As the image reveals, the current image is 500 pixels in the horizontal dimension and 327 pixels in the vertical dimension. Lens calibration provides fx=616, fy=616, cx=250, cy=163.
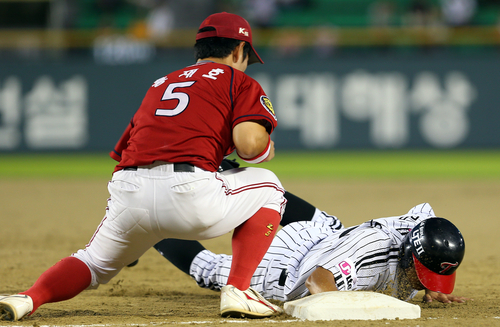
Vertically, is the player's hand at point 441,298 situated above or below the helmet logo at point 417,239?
below

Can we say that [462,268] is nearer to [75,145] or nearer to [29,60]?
[75,145]

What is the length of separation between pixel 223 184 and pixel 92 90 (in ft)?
35.2

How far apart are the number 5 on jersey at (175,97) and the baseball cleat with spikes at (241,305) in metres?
0.91

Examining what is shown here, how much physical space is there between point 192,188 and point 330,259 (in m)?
0.82

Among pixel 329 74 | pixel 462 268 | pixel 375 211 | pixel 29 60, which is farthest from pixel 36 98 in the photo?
pixel 462 268

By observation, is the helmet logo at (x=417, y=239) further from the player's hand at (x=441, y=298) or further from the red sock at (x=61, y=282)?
the red sock at (x=61, y=282)

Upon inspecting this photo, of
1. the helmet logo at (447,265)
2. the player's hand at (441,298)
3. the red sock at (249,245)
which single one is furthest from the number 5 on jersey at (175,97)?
the player's hand at (441,298)

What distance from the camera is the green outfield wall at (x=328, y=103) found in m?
12.9

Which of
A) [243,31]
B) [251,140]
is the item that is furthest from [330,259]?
[243,31]

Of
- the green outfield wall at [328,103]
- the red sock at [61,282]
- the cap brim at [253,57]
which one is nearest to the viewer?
the red sock at [61,282]

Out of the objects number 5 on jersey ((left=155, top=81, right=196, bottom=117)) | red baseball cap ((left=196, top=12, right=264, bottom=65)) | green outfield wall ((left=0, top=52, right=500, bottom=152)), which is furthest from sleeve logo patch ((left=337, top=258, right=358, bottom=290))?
green outfield wall ((left=0, top=52, right=500, bottom=152))

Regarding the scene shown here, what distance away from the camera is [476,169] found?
12188 mm

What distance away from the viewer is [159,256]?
5.60m

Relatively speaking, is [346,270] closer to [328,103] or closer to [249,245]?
[249,245]
